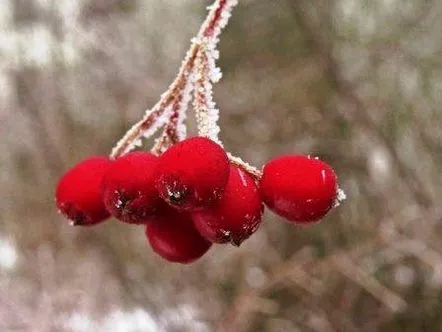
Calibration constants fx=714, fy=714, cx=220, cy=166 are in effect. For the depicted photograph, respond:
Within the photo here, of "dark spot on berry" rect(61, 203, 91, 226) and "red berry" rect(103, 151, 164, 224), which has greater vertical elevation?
Answer: "red berry" rect(103, 151, 164, 224)

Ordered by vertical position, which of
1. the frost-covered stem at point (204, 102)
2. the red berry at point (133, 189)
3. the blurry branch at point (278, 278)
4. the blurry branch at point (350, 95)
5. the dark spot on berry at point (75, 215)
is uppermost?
the frost-covered stem at point (204, 102)

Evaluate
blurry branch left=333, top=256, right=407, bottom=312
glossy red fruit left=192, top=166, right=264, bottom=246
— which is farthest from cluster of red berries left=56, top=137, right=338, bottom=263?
blurry branch left=333, top=256, right=407, bottom=312

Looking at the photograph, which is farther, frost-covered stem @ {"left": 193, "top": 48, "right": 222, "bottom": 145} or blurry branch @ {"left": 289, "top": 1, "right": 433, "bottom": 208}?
blurry branch @ {"left": 289, "top": 1, "right": 433, "bottom": 208}

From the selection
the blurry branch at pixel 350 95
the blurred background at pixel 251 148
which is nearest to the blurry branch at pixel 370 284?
the blurred background at pixel 251 148

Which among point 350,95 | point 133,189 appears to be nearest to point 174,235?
point 133,189

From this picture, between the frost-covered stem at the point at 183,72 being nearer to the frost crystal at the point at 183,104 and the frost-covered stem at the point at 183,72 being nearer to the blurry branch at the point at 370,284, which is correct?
the frost crystal at the point at 183,104

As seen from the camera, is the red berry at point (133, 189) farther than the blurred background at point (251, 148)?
No

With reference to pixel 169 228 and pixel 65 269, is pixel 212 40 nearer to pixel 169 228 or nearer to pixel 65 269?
pixel 169 228

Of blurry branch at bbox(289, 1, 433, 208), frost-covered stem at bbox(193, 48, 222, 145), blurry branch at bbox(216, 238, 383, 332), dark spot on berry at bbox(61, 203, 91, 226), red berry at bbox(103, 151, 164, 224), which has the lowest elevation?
blurry branch at bbox(216, 238, 383, 332)

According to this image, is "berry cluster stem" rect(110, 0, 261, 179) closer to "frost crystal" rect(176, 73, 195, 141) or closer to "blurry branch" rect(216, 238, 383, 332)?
"frost crystal" rect(176, 73, 195, 141)
